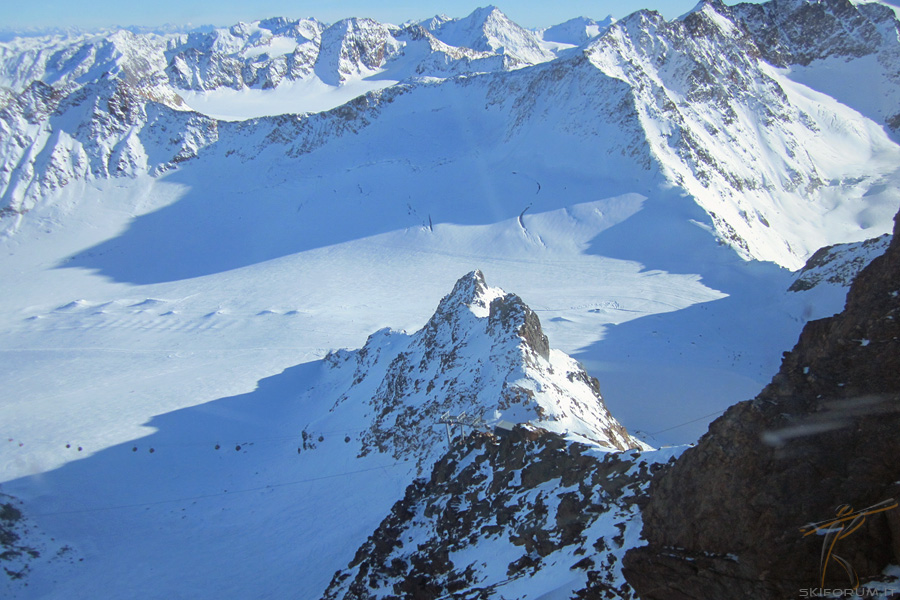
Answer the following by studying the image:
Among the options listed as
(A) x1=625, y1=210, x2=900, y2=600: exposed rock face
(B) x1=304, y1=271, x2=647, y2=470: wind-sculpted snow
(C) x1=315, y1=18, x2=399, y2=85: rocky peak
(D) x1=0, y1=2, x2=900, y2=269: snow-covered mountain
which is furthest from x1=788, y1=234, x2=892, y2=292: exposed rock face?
(C) x1=315, y1=18, x2=399, y2=85: rocky peak

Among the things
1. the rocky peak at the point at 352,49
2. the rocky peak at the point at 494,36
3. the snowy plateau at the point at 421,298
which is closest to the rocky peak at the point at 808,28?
the snowy plateau at the point at 421,298

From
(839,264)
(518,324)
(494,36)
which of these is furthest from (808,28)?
(518,324)

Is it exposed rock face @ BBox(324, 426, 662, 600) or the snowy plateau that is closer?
exposed rock face @ BBox(324, 426, 662, 600)

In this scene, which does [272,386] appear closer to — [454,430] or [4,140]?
[454,430]

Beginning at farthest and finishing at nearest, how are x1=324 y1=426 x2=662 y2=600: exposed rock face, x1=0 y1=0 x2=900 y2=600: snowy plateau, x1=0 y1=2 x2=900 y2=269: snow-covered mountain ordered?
x1=0 y1=2 x2=900 y2=269: snow-covered mountain → x1=0 y1=0 x2=900 y2=600: snowy plateau → x1=324 y1=426 x2=662 y2=600: exposed rock face

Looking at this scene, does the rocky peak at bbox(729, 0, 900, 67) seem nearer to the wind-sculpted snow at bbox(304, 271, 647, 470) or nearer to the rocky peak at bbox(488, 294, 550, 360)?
the wind-sculpted snow at bbox(304, 271, 647, 470)

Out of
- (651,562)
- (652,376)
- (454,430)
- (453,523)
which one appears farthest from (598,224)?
(651,562)
